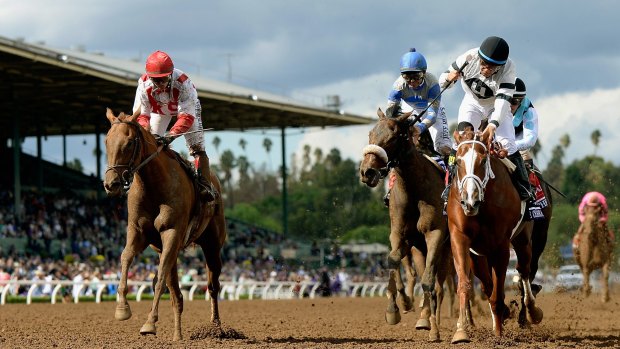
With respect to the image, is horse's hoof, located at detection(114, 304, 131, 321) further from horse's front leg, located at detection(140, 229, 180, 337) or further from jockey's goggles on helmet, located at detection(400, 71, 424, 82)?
jockey's goggles on helmet, located at detection(400, 71, 424, 82)

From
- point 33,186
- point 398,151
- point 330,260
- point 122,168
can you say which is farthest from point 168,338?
point 33,186

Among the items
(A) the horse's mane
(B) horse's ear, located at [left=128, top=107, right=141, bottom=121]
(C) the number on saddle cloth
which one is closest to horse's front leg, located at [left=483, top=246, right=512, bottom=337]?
(C) the number on saddle cloth

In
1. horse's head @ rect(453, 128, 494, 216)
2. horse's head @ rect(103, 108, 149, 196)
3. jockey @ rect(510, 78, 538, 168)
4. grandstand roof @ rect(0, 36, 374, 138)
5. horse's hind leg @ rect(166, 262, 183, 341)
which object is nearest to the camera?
horse's head @ rect(453, 128, 494, 216)

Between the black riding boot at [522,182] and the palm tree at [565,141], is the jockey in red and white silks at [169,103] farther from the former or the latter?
the palm tree at [565,141]

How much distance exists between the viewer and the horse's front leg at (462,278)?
9500 mm

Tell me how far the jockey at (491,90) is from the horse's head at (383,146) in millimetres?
596

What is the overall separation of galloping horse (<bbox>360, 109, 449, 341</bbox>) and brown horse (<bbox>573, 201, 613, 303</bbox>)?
9.76 meters

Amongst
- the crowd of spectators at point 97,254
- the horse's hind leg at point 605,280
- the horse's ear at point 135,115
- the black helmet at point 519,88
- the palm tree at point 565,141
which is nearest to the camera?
the horse's ear at point 135,115

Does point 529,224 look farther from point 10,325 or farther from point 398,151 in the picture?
point 10,325

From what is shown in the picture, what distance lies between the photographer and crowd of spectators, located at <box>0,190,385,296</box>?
30.7 metres

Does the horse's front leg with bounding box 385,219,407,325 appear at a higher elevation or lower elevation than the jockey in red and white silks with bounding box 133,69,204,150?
lower

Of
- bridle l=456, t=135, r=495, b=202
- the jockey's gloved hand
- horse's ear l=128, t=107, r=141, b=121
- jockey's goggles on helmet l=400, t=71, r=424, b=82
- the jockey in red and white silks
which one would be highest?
jockey's goggles on helmet l=400, t=71, r=424, b=82

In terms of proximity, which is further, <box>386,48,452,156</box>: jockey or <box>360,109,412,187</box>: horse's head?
<box>386,48,452,156</box>: jockey

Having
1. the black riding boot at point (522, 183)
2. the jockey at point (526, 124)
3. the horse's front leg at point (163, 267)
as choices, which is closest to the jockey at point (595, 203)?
the jockey at point (526, 124)
